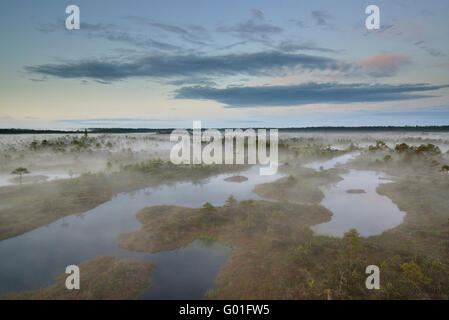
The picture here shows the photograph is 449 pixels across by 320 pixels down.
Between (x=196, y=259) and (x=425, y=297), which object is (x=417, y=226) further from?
(x=196, y=259)

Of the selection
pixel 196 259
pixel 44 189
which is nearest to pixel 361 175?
pixel 196 259

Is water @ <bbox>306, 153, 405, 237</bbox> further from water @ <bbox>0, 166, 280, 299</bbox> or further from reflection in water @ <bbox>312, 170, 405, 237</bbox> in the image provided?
water @ <bbox>0, 166, 280, 299</bbox>

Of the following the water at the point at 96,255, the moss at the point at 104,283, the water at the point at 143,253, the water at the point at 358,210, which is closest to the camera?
the moss at the point at 104,283

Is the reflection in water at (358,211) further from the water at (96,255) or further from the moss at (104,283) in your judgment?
the moss at (104,283)

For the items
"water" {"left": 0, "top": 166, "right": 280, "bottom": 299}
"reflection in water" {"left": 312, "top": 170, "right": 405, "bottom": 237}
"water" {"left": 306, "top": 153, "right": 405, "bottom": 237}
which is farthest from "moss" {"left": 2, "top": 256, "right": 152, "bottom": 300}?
"reflection in water" {"left": 312, "top": 170, "right": 405, "bottom": 237}

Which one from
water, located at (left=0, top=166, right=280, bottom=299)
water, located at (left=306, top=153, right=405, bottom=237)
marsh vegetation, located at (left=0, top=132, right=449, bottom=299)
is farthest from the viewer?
water, located at (left=306, top=153, right=405, bottom=237)

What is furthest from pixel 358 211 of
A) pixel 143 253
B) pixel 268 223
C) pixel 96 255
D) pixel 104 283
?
pixel 96 255

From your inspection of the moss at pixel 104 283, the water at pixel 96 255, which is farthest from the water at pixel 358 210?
the moss at pixel 104 283
